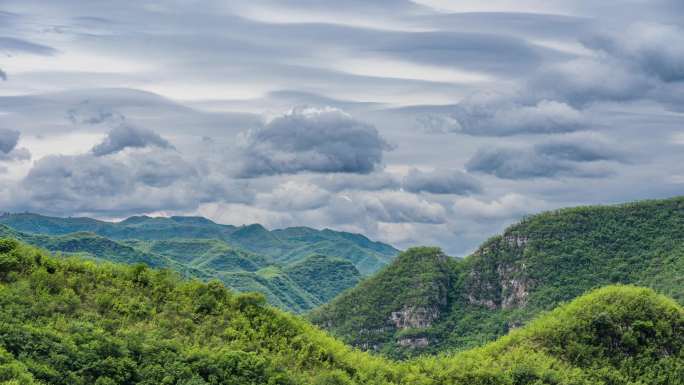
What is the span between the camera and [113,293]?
72.1 meters

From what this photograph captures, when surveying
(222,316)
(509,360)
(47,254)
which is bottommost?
(509,360)

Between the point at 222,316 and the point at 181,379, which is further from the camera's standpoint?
the point at 222,316

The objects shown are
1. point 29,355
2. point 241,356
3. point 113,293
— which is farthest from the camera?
point 113,293

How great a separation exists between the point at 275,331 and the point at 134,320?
48.3ft

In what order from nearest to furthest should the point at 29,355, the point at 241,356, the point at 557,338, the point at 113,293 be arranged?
the point at 29,355, the point at 241,356, the point at 113,293, the point at 557,338

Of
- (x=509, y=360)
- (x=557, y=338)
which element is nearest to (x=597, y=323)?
(x=557, y=338)

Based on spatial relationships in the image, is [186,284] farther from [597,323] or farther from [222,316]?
[597,323]

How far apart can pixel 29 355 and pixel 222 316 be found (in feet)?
73.2

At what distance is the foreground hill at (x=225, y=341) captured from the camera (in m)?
59.5

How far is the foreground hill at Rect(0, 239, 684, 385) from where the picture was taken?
59.5m

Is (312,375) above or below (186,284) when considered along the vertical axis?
below

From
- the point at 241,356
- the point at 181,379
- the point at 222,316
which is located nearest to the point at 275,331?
the point at 222,316

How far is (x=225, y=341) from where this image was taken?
235ft

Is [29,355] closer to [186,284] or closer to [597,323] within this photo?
[186,284]
